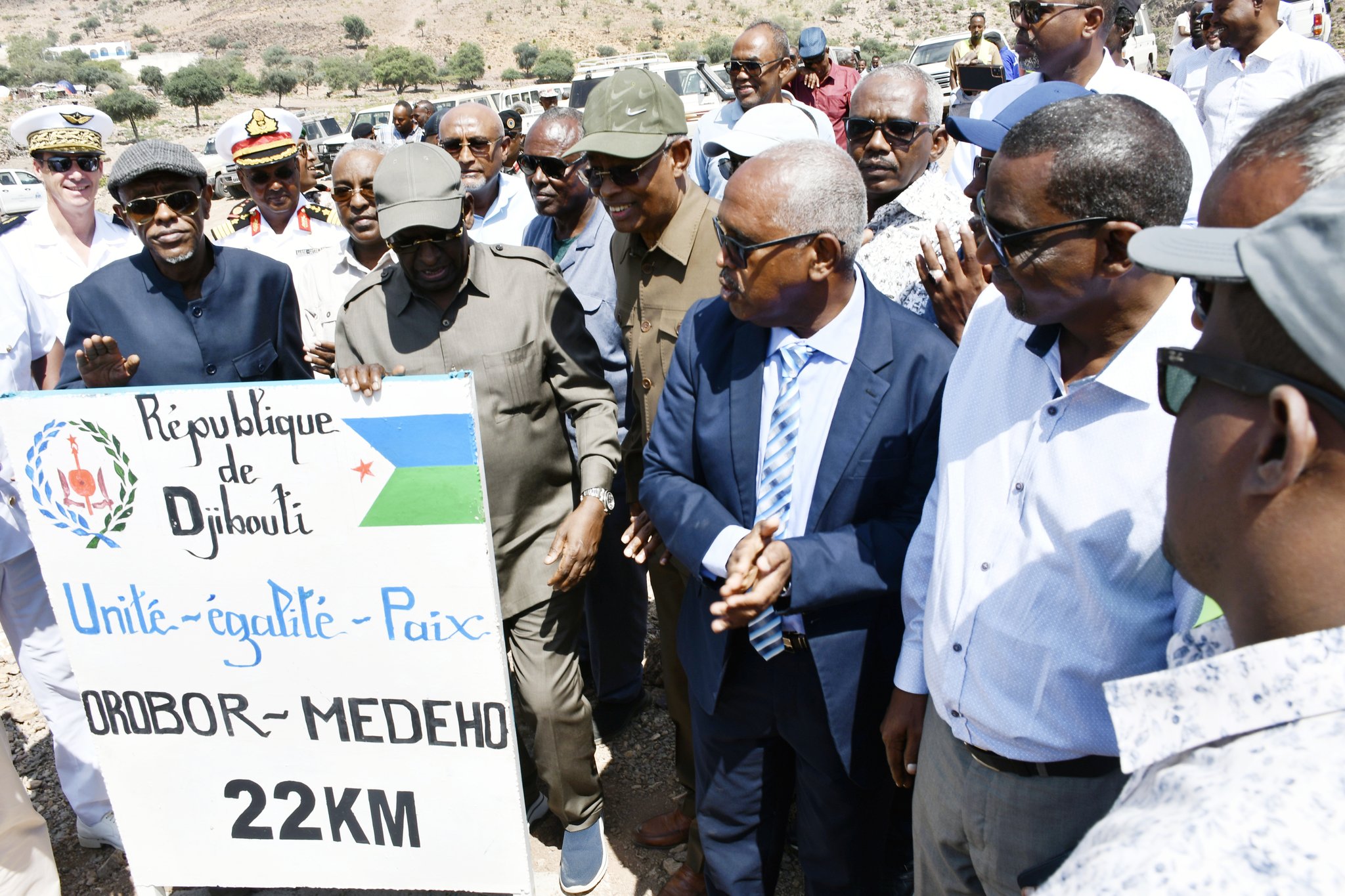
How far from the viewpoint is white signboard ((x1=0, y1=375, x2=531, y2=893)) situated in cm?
243

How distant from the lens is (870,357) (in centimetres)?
218

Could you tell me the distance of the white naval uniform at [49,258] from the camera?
3.77 meters

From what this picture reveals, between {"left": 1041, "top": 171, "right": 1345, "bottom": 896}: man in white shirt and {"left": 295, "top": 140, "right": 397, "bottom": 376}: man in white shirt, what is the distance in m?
3.56

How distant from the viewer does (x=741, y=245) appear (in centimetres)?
220

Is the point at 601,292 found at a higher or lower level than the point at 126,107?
lower

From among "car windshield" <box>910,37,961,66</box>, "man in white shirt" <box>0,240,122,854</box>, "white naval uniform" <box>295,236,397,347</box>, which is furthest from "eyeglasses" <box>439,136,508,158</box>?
"car windshield" <box>910,37,961,66</box>

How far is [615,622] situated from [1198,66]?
6869 millimetres

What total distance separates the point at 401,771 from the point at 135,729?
0.82 meters

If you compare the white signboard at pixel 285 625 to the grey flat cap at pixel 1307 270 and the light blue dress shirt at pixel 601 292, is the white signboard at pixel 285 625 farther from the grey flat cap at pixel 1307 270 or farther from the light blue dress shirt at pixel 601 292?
the grey flat cap at pixel 1307 270

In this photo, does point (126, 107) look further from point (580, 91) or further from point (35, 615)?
point (35, 615)

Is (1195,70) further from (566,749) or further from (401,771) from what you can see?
(401,771)

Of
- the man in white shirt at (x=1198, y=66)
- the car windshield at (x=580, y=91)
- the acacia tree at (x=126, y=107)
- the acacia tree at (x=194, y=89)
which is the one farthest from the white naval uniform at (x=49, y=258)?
the acacia tree at (x=194, y=89)

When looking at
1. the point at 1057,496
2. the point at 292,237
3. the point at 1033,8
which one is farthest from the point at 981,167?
the point at 292,237

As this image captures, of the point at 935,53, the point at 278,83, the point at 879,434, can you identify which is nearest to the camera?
the point at 879,434
